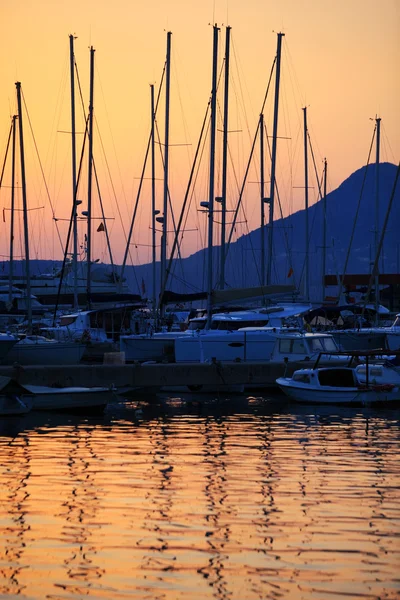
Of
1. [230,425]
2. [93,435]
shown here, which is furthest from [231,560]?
[230,425]

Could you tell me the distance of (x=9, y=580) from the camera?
12633 millimetres

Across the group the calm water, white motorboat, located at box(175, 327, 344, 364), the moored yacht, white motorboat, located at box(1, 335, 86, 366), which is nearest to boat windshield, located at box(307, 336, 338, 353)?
white motorboat, located at box(175, 327, 344, 364)

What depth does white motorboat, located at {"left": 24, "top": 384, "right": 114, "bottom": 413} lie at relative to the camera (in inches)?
1219

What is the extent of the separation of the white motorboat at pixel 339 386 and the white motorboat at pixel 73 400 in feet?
19.0

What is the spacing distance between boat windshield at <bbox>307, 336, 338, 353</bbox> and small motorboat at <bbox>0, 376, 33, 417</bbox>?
1141cm

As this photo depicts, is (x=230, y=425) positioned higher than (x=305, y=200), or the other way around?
(x=305, y=200)

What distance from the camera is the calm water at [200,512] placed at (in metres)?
12.5

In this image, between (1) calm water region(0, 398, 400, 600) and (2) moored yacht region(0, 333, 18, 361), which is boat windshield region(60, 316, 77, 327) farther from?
(1) calm water region(0, 398, 400, 600)

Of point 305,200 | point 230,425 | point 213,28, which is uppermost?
point 213,28

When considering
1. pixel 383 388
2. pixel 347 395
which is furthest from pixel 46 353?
pixel 383 388

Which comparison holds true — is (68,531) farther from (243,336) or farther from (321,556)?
(243,336)

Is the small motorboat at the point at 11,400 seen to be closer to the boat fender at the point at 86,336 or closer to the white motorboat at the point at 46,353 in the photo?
the white motorboat at the point at 46,353

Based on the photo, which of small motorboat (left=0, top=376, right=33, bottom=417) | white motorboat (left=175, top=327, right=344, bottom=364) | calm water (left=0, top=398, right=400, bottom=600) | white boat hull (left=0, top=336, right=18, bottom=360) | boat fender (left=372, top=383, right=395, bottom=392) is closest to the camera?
calm water (left=0, top=398, right=400, bottom=600)

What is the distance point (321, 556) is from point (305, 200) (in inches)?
2435
